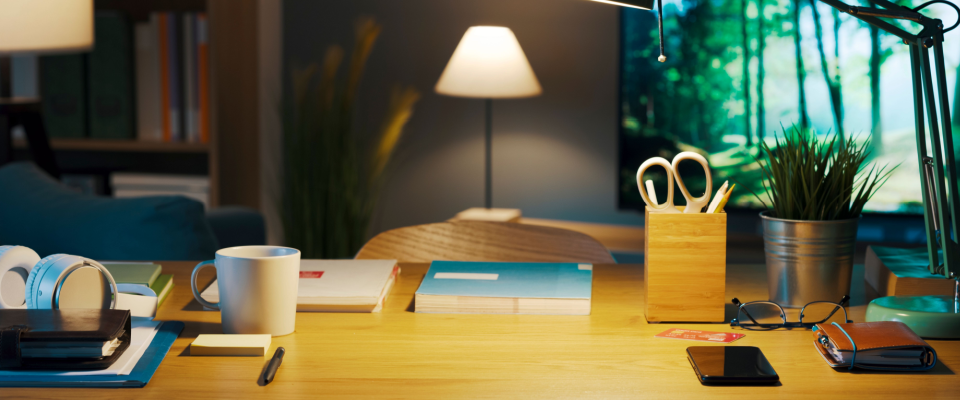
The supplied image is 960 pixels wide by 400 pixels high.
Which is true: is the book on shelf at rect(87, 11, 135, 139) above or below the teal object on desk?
above

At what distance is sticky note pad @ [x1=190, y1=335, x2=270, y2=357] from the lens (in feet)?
2.40

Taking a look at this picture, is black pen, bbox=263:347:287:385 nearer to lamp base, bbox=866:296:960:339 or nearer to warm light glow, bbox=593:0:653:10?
warm light glow, bbox=593:0:653:10

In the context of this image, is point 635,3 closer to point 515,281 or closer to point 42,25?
point 515,281

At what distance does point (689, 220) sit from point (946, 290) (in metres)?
0.34

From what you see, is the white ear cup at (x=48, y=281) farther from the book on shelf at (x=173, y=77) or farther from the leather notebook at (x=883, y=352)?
the book on shelf at (x=173, y=77)

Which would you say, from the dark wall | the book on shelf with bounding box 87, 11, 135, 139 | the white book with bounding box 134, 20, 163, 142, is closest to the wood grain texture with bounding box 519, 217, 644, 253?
the dark wall

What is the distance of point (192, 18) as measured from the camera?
2682 mm

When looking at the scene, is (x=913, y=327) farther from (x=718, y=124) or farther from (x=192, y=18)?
(x=192, y=18)

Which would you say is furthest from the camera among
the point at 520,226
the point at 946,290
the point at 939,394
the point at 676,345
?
the point at 520,226

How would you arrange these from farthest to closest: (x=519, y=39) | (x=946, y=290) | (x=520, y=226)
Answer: (x=519, y=39)
(x=520, y=226)
(x=946, y=290)

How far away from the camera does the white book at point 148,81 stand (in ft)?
8.91

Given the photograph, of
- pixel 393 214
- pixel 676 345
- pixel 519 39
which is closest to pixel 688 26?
pixel 519 39

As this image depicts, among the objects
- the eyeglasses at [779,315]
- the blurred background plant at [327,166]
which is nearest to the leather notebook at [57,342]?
the eyeglasses at [779,315]

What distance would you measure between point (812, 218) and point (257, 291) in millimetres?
599
